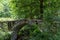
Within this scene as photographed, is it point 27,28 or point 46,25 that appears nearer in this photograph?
point 46,25

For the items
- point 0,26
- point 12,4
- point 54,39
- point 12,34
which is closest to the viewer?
point 54,39

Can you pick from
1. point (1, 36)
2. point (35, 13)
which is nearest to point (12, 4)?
point (35, 13)

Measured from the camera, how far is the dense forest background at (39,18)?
5.32 m

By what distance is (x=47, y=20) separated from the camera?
5.48 m

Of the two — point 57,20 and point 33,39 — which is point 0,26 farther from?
point 57,20

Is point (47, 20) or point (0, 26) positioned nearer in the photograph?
point (47, 20)

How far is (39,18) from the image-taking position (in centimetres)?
636

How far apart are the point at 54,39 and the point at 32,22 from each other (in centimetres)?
83

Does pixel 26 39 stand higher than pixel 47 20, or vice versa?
pixel 47 20

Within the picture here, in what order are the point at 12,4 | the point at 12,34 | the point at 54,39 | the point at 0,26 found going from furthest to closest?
1. the point at 12,4
2. the point at 0,26
3. the point at 12,34
4. the point at 54,39

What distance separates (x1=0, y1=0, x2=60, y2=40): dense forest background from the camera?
5.32 m

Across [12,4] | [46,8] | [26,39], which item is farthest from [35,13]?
[26,39]

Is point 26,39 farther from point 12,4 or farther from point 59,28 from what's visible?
point 12,4

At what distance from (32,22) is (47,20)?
0.45 metres
